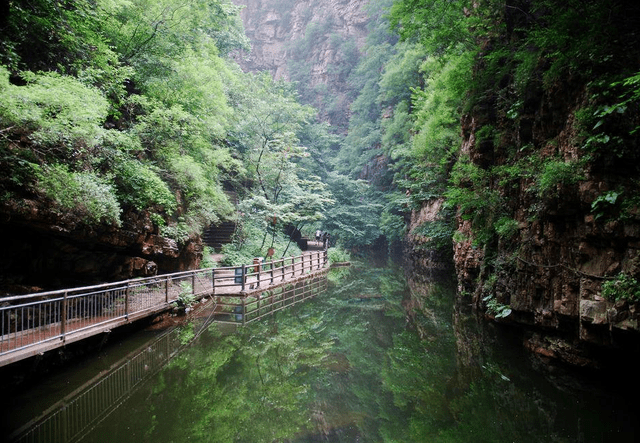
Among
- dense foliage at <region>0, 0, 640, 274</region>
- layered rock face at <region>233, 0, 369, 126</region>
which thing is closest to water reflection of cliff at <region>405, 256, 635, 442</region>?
dense foliage at <region>0, 0, 640, 274</region>

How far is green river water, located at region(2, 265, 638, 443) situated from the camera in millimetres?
4883

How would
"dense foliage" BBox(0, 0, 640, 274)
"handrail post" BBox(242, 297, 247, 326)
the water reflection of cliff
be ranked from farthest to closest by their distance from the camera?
"handrail post" BBox(242, 297, 247, 326) < "dense foliage" BBox(0, 0, 640, 274) < the water reflection of cliff

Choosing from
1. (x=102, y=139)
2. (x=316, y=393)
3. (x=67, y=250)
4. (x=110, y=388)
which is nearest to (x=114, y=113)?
(x=102, y=139)

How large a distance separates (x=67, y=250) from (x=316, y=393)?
652 cm

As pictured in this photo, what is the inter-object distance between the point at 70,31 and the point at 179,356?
851 centimetres

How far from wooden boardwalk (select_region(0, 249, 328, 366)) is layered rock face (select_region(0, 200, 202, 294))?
425mm

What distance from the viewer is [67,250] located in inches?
309

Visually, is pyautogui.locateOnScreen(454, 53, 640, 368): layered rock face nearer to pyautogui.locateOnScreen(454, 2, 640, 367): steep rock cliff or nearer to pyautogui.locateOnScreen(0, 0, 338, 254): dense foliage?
pyautogui.locateOnScreen(454, 2, 640, 367): steep rock cliff

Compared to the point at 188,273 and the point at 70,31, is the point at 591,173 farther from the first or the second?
the point at 70,31

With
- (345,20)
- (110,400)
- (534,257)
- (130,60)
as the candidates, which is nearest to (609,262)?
(534,257)

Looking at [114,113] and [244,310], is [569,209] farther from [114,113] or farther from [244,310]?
[114,113]

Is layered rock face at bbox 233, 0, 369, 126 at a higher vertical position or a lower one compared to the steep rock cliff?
higher

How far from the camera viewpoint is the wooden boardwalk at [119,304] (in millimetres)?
5695

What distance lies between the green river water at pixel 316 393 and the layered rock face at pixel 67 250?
1961 millimetres
